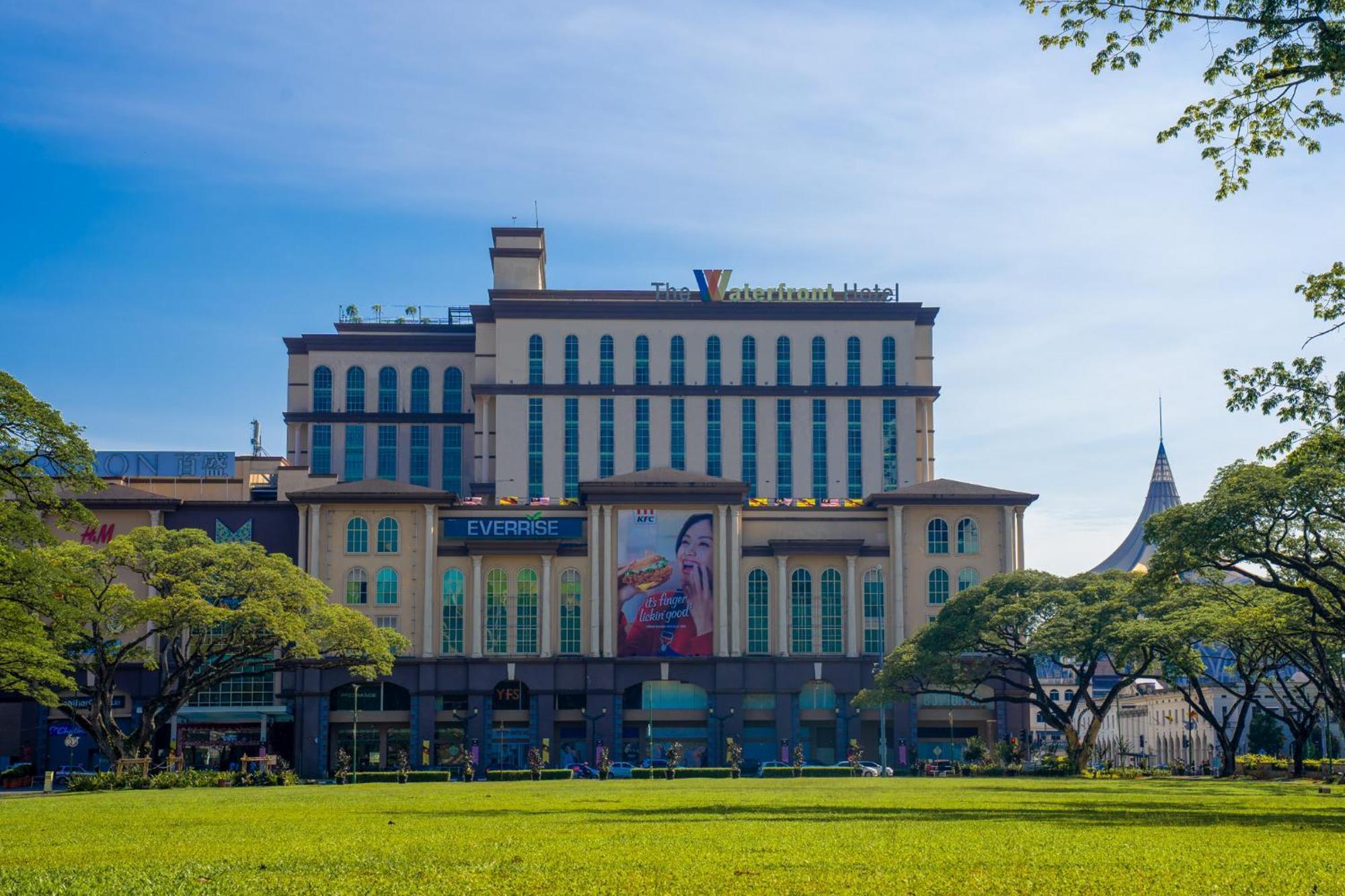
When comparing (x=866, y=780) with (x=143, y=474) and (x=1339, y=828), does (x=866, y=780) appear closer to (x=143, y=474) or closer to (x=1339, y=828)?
(x=1339, y=828)

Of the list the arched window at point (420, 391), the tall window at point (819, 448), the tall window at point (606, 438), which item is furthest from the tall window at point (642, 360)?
the arched window at point (420, 391)

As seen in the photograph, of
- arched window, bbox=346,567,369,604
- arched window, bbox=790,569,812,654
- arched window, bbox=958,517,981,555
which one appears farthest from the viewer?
arched window, bbox=958,517,981,555

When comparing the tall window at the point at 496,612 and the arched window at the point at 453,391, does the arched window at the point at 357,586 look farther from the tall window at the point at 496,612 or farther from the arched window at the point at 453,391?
the arched window at the point at 453,391

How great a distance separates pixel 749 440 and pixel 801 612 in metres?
23.6

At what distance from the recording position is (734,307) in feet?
436

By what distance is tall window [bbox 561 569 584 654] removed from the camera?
359 feet

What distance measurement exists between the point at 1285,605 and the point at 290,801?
41.3m

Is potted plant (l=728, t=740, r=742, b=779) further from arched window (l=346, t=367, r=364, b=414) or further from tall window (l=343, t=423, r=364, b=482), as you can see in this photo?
arched window (l=346, t=367, r=364, b=414)

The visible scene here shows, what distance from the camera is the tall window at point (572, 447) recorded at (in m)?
128

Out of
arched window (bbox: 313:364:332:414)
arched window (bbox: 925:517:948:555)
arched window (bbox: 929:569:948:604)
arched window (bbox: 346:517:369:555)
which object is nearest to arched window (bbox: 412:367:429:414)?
arched window (bbox: 313:364:332:414)

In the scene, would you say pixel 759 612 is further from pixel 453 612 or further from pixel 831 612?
pixel 453 612

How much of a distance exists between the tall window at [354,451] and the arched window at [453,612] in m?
30.9

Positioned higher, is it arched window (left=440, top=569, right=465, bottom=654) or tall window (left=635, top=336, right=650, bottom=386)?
tall window (left=635, top=336, right=650, bottom=386)

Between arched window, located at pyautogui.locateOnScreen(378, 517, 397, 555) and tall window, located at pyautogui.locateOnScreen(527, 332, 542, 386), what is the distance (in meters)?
25.8
